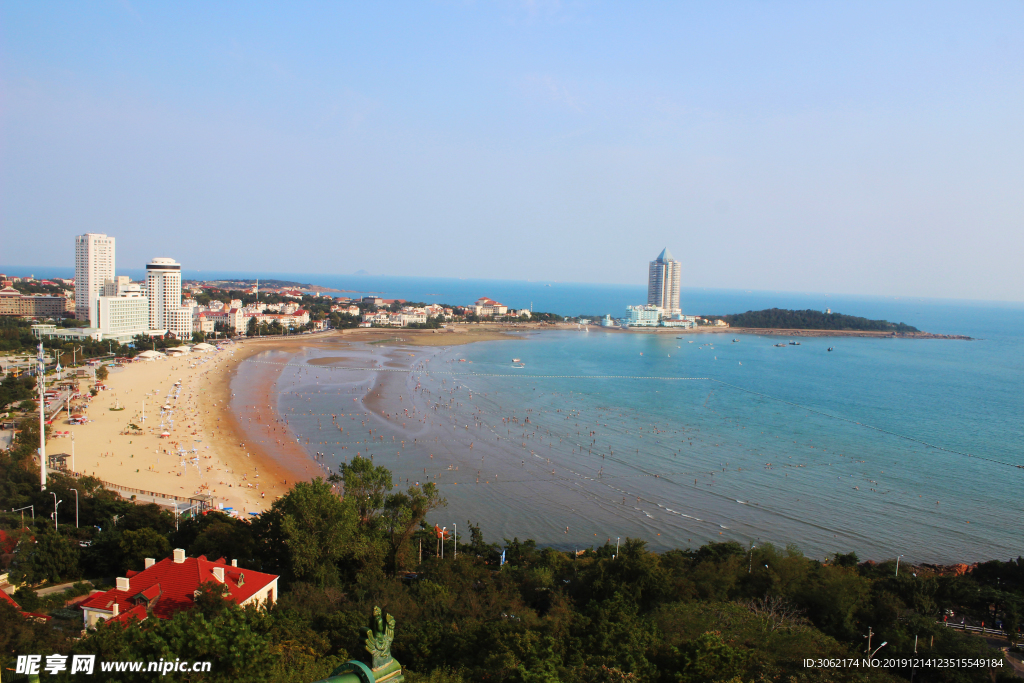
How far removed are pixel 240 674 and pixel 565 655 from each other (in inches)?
132

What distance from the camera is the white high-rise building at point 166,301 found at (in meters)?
51.7

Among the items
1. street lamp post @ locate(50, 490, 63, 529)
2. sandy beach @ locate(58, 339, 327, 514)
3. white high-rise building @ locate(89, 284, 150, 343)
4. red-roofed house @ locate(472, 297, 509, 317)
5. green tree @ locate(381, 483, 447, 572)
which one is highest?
red-roofed house @ locate(472, 297, 509, 317)

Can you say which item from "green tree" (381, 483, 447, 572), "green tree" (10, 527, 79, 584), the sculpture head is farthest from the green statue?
"green tree" (10, 527, 79, 584)

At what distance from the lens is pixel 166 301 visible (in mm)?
52156

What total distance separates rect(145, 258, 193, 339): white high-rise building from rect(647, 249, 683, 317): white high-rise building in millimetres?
65041

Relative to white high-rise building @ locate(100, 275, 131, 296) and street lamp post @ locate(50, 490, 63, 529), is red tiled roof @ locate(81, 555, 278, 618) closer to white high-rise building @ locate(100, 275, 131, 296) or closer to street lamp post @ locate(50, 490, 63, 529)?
street lamp post @ locate(50, 490, 63, 529)

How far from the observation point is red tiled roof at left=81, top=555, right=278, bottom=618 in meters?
7.37

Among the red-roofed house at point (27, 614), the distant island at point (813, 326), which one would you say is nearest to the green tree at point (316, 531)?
the red-roofed house at point (27, 614)

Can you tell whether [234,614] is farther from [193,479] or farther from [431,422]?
[431,422]

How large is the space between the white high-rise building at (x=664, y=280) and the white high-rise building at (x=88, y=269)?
229 feet

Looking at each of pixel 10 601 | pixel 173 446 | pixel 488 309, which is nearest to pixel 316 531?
pixel 10 601

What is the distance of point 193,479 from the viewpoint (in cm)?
1730

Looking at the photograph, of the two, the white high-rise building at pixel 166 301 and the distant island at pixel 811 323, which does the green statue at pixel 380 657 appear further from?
the distant island at pixel 811 323

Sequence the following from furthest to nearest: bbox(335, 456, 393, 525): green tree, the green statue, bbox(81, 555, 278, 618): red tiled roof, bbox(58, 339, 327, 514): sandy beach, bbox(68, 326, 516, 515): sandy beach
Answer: bbox(68, 326, 516, 515): sandy beach < bbox(58, 339, 327, 514): sandy beach < bbox(335, 456, 393, 525): green tree < bbox(81, 555, 278, 618): red tiled roof < the green statue
